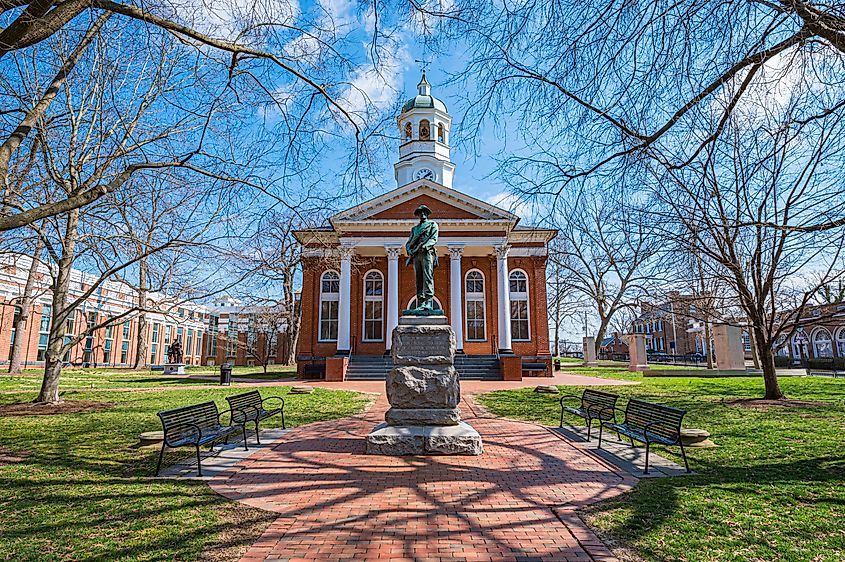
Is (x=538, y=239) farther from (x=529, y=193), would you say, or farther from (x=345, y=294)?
(x=529, y=193)

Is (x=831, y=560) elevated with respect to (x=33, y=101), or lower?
lower

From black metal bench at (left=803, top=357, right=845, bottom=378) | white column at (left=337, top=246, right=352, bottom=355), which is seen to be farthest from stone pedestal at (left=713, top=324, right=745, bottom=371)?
white column at (left=337, top=246, right=352, bottom=355)

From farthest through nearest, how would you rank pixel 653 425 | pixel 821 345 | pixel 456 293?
1. pixel 821 345
2. pixel 456 293
3. pixel 653 425

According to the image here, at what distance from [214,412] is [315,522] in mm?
4298

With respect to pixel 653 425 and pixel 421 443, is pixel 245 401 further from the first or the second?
pixel 653 425

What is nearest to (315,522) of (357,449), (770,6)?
(357,449)

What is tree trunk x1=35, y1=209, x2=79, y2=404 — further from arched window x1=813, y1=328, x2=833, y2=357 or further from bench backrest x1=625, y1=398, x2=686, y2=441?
arched window x1=813, y1=328, x2=833, y2=357

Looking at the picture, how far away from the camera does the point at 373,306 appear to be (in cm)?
2975

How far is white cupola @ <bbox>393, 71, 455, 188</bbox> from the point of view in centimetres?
3612

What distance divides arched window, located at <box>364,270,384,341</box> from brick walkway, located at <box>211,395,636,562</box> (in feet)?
66.7

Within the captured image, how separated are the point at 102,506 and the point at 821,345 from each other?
61805 millimetres

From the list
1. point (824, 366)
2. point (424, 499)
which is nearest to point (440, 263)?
point (424, 499)

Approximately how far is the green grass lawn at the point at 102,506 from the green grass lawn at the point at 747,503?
148 inches

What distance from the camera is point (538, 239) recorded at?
96.8 feet
